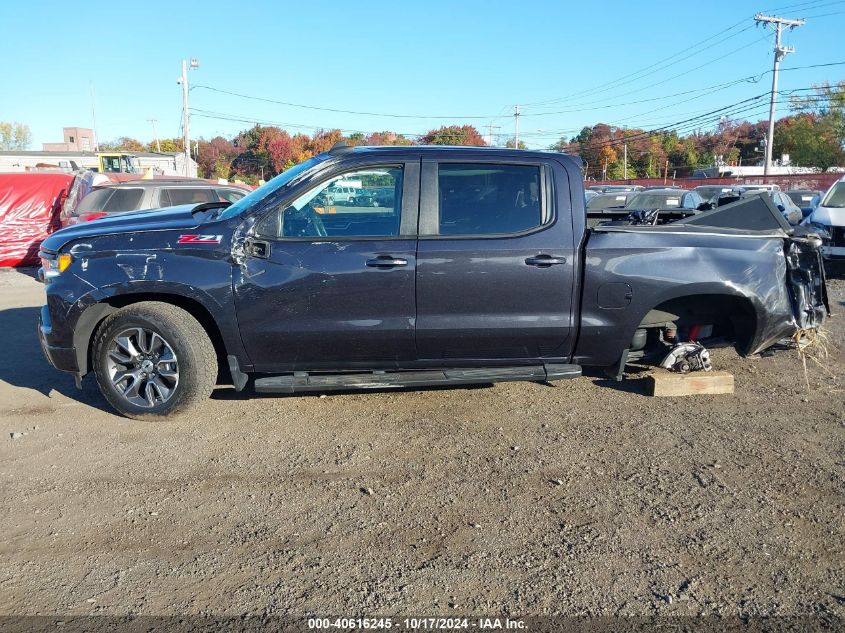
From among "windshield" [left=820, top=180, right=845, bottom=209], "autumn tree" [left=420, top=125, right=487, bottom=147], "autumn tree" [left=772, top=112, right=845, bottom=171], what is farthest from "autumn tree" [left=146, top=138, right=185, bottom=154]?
"windshield" [left=820, top=180, right=845, bottom=209]

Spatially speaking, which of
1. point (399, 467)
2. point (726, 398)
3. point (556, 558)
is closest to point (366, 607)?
point (556, 558)

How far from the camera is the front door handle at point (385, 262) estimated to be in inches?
178

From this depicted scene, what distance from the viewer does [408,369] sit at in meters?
4.82

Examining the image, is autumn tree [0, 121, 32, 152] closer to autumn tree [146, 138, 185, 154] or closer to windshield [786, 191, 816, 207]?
autumn tree [146, 138, 185, 154]

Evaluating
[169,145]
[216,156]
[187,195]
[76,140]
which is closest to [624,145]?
[216,156]

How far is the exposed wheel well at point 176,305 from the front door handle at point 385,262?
1.19 meters

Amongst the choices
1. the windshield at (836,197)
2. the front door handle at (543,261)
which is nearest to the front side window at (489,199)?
the front door handle at (543,261)

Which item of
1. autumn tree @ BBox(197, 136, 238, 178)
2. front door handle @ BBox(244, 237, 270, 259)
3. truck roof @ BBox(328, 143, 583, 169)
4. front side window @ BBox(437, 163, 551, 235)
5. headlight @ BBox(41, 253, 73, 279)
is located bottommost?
headlight @ BBox(41, 253, 73, 279)

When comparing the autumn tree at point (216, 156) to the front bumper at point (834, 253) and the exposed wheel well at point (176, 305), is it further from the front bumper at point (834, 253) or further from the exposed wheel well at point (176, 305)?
the exposed wheel well at point (176, 305)

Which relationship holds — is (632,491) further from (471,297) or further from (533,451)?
(471,297)

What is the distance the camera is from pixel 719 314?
5320 mm

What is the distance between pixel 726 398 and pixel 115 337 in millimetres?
4681

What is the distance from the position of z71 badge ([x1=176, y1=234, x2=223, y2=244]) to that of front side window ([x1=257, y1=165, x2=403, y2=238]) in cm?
30

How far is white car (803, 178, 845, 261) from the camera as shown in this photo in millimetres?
11805
